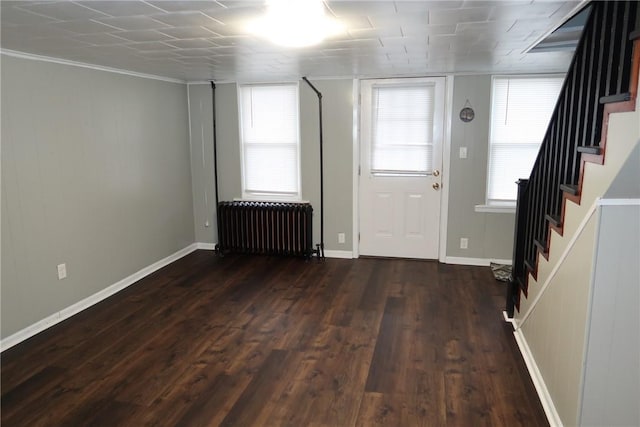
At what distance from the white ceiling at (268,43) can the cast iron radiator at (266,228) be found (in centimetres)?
162

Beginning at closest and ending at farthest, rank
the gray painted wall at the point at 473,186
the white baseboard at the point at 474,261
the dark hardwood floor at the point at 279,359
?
the dark hardwood floor at the point at 279,359, the gray painted wall at the point at 473,186, the white baseboard at the point at 474,261

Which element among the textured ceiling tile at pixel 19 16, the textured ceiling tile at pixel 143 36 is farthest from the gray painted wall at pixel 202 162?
the textured ceiling tile at pixel 19 16

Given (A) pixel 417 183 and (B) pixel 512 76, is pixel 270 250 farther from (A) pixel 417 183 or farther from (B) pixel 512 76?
(B) pixel 512 76

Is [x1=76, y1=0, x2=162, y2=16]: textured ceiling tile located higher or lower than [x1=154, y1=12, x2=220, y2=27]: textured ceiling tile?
lower

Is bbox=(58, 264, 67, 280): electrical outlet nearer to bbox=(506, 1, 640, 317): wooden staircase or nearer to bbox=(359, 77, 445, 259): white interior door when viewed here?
bbox=(359, 77, 445, 259): white interior door

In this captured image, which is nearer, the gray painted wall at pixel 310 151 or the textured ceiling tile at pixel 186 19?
the textured ceiling tile at pixel 186 19

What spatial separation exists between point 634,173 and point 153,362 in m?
2.88

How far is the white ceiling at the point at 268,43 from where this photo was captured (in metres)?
2.12

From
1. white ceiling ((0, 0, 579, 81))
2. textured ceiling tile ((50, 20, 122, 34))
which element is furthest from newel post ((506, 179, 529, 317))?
textured ceiling tile ((50, 20, 122, 34))

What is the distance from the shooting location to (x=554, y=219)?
2.57 m

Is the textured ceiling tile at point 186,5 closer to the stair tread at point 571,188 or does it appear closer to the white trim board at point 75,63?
the white trim board at point 75,63

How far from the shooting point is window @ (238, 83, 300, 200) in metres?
5.31

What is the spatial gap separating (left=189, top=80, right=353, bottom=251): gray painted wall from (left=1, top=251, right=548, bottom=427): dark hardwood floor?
1062mm

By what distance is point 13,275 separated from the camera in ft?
10.7
